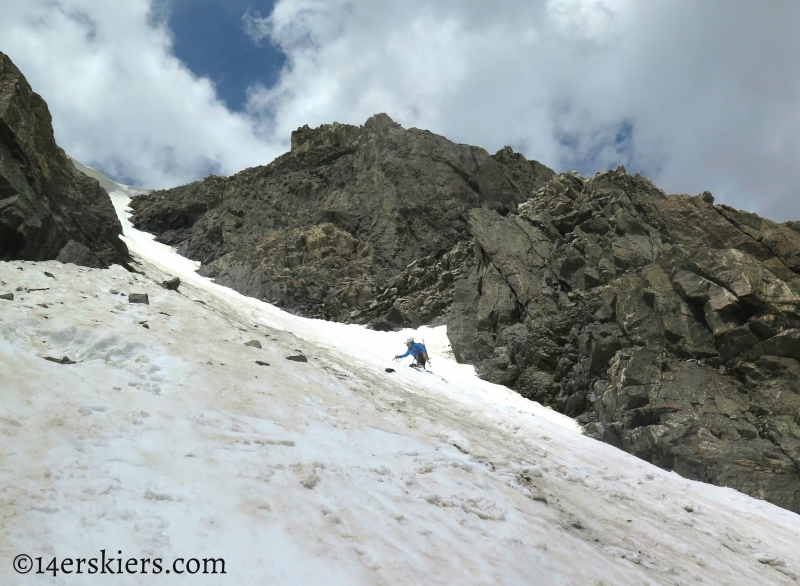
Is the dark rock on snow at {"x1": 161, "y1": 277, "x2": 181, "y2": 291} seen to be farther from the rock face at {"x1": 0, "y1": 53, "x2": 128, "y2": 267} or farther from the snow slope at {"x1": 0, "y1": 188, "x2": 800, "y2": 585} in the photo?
the snow slope at {"x1": 0, "y1": 188, "x2": 800, "y2": 585}

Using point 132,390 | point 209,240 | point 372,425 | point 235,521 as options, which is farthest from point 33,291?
point 209,240

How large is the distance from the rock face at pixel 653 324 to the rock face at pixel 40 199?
15.8 meters

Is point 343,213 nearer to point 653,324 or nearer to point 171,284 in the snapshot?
point 171,284

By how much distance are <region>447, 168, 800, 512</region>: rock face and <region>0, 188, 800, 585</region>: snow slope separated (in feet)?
9.57

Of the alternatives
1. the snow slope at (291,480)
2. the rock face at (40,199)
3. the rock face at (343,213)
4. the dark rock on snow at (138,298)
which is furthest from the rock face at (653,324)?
the rock face at (40,199)

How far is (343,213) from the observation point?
4588 centimetres

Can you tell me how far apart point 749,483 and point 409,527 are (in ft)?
38.3

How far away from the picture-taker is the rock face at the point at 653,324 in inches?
591

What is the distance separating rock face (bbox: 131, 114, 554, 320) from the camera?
39844 mm

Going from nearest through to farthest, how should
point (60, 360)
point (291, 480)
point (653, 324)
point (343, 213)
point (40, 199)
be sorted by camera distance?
point (291, 480) → point (60, 360) → point (40, 199) → point (653, 324) → point (343, 213)

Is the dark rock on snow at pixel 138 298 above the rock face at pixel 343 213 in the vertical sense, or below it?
below

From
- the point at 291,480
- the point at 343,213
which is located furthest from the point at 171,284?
the point at 343,213

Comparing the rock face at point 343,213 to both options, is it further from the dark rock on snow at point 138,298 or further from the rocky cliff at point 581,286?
the dark rock on snow at point 138,298

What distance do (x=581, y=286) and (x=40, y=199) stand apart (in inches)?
862
